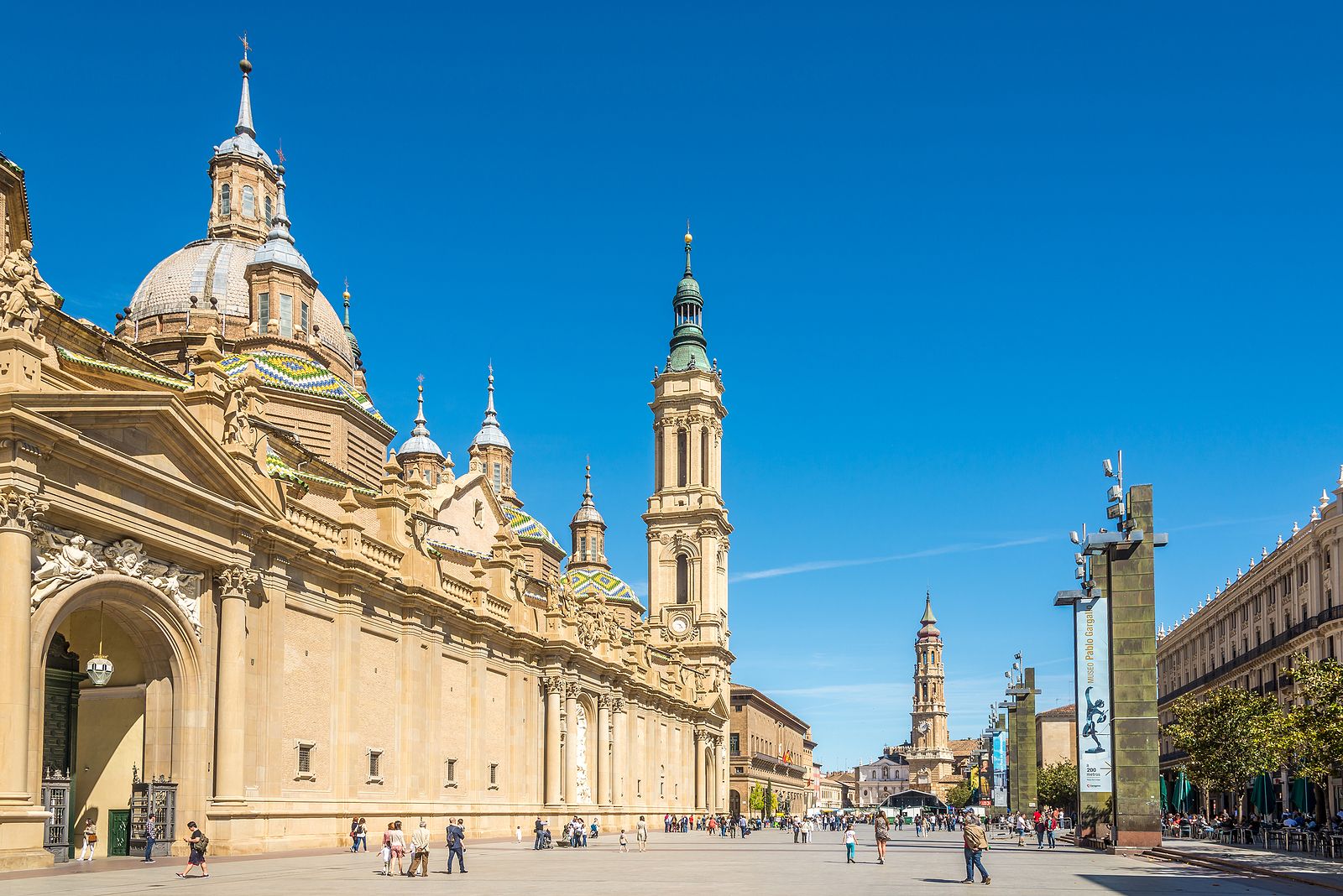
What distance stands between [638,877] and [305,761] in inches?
448

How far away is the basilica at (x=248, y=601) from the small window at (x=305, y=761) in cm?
8

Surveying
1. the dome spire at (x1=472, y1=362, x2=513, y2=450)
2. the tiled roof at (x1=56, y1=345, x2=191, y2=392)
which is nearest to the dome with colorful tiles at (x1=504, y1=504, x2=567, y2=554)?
the dome spire at (x1=472, y1=362, x2=513, y2=450)

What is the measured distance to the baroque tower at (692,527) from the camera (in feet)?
351

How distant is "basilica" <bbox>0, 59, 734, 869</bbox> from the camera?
2642cm

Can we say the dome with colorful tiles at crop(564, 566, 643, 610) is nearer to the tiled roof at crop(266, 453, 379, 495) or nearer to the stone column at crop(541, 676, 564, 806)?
the stone column at crop(541, 676, 564, 806)

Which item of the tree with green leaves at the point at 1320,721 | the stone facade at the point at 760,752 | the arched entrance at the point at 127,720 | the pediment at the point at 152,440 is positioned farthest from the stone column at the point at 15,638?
the stone facade at the point at 760,752

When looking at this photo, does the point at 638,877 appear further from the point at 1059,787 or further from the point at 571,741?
the point at 1059,787

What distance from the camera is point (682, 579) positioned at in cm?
10856

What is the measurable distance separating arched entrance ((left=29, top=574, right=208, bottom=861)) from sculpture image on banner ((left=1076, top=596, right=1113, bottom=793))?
26932 millimetres

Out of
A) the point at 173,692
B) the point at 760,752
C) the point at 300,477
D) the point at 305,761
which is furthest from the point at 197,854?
the point at 760,752

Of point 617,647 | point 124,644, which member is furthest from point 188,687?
point 617,647

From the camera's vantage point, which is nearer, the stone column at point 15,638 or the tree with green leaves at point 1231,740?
the stone column at point 15,638

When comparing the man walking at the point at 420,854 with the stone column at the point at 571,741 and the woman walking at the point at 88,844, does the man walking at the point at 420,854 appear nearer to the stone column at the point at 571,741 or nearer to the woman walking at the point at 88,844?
the woman walking at the point at 88,844

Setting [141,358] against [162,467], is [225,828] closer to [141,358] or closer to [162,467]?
[162,467]
